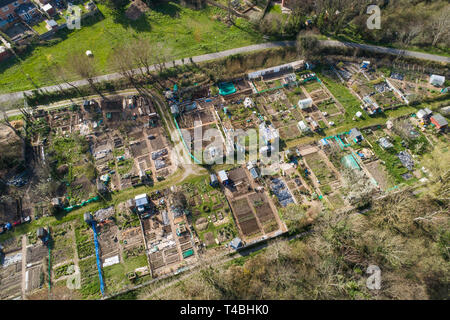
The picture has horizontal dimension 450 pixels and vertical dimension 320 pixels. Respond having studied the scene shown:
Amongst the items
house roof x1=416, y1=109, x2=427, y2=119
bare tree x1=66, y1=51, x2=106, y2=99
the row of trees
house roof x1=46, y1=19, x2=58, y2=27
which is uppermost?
house roof x1=46, y1=19, x2=58, y2=27

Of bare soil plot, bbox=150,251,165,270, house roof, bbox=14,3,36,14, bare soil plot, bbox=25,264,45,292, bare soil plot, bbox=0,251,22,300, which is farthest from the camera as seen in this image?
house roof, bbox=14,3,36,14

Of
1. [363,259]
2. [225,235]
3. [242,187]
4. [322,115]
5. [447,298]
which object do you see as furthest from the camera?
[322,115]

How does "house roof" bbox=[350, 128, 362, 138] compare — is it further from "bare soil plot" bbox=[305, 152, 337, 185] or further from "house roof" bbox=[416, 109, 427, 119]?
"house roof" bbox=[416, 109, 427, 119]

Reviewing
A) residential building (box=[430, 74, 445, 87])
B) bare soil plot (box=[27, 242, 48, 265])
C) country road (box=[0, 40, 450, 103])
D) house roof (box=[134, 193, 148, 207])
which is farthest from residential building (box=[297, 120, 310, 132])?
bare soil plot (box=[27, 242, 48, 265])

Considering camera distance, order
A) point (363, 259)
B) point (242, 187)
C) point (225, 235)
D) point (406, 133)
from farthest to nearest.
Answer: point (406, 133) < point (242, 187) < point (225, 235) < point (363, 259)

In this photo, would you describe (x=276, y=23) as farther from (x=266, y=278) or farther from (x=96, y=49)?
(x=266, y=278)

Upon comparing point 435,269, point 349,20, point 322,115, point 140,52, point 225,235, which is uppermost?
point 140,52

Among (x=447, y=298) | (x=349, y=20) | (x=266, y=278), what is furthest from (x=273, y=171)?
(x=349, y=20)

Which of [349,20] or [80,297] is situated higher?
[349,20]
